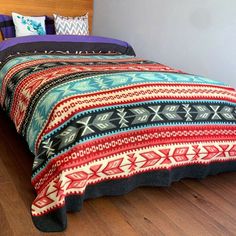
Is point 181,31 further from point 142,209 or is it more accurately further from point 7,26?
point 142,209

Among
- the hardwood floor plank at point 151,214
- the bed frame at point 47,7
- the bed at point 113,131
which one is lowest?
the hardwood floor plank at point 151,214

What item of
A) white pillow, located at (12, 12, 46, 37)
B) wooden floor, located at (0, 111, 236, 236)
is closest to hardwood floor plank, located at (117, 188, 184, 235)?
wooden floor, located at (0, 111, 236, 236)

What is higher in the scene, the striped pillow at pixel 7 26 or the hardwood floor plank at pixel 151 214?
the striped pillow at pixel 7 26

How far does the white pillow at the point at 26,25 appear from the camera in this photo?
9.51ft

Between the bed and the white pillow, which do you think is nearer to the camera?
the bed

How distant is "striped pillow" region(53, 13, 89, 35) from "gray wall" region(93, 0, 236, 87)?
0.43m

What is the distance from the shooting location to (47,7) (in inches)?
130

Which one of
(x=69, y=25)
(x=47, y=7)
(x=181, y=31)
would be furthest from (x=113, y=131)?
(x=47, y=7)

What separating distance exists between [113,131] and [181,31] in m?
1.76

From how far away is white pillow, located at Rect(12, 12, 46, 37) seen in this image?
290 centimetres

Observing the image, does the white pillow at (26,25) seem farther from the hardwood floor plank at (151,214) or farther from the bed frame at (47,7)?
the hardwood floor plank at (151,214)

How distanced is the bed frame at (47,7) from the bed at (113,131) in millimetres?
1575

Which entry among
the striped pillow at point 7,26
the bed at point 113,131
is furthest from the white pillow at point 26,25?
the bed at point 113,131

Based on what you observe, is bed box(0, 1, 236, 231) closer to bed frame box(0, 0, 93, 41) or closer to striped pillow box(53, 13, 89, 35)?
striped pillow box(53, 13, 89, 35)
